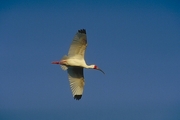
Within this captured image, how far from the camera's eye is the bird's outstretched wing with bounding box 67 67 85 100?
25516mm

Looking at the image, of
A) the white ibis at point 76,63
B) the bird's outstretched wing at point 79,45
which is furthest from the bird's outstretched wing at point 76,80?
the bird's outstretched wing at point 79,45

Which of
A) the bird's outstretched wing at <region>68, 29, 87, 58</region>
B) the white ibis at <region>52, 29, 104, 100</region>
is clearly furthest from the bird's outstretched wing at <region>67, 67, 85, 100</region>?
the bird's outstretched wing at <region>68, 29, 87, 58</region>

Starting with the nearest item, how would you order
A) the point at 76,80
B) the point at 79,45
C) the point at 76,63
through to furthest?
1. the point at 79,45
2. the point at 76,63
3. the point at 76,80

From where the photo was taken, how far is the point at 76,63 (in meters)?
24.9

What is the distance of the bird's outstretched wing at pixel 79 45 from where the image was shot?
78.9 feet

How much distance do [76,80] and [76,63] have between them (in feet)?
3.74

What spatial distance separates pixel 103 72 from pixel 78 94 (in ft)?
6.94

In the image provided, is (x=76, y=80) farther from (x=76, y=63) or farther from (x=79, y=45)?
(x=79, y=45)

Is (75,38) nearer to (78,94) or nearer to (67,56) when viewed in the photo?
(67,56)

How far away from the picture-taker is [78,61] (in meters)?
24.9

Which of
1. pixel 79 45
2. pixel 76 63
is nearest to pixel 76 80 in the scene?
pixel 76 63

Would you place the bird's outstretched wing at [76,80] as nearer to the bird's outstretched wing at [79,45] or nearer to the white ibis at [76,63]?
the white ibis at [76,63]

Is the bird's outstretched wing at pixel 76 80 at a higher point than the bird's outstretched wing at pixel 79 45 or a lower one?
lower

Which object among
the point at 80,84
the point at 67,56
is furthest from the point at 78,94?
the point at 67,56
